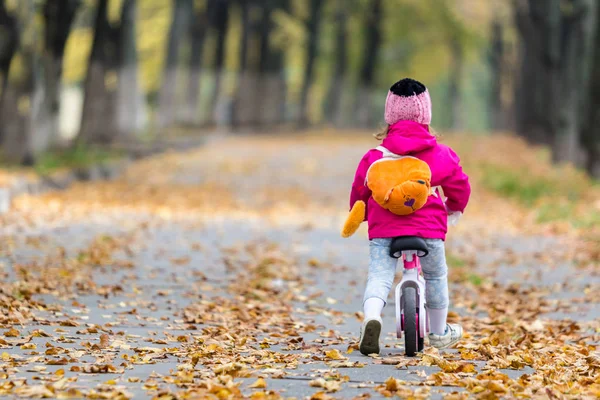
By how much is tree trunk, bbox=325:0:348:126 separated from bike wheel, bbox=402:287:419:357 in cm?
5229

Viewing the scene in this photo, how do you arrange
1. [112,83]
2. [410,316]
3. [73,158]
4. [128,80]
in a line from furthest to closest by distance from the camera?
[128,80]
[112,83]
[73,158]
[410,316]

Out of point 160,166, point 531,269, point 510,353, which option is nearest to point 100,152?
point 160,166

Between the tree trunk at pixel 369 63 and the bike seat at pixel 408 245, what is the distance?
2016 inches

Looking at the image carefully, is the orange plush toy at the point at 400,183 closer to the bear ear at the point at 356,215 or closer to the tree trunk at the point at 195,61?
the bear ear at the point at 356,215

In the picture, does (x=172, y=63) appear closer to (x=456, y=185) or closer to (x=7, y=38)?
(x=7, y=38)

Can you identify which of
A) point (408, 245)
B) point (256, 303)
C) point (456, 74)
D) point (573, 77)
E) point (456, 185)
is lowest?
point (256, 303)

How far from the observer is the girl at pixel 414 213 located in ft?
24.7

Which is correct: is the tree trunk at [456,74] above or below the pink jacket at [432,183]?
above

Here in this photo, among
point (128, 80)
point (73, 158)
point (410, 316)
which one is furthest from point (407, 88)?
point (128, 80)

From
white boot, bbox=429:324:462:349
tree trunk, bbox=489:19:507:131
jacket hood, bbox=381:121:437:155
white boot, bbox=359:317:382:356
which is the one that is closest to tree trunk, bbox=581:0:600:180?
white boot, bbox=429:324:462:349

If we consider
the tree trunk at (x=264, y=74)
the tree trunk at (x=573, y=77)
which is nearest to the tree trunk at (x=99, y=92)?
the tree trunk at (x=573, y=77)

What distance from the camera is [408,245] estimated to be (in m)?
7.41

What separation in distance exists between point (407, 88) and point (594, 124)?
1703 centimetres

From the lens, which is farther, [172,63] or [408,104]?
[172,63]
